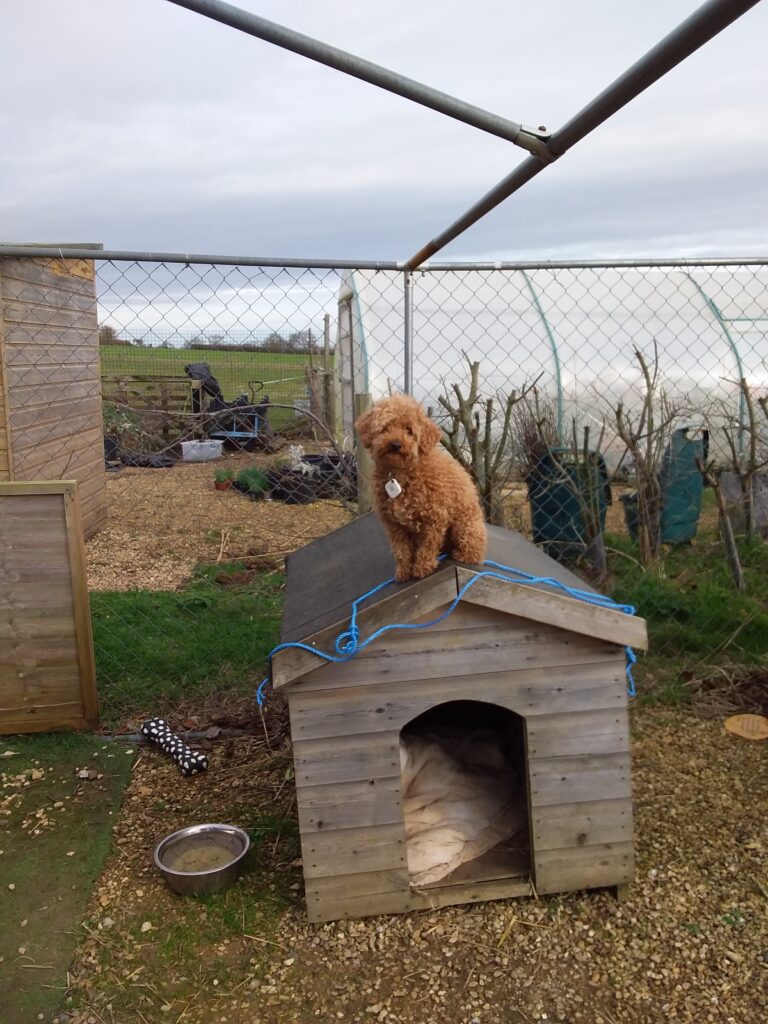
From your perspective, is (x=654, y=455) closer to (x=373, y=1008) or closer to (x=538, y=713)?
(x=538, y=713)

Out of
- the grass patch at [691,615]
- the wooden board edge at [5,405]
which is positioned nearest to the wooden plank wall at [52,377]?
the wooden board edge at [5,405]

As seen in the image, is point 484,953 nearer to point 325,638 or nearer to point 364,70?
point 325,638

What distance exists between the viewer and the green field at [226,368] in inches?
435

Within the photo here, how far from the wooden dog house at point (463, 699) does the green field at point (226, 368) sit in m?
7.09

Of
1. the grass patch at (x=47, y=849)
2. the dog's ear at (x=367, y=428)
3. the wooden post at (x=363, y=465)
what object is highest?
the dog's ear at (x=367, y=428)

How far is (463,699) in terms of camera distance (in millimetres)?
2541

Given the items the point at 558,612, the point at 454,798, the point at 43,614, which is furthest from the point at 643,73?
the point at 43,614

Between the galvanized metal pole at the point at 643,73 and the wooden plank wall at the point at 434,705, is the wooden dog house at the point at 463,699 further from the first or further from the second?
the galvanized metal pole at the point at 643,73

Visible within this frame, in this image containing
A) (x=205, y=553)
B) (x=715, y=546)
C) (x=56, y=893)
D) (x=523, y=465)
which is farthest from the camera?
(x=205, y=553)

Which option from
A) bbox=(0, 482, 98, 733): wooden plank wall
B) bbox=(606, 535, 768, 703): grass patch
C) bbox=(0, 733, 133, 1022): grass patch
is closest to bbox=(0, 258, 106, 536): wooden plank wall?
bbox=(0, 482, 98, 733): wooden plank wall

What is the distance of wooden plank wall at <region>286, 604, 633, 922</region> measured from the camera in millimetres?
2496

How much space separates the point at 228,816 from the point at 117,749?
820mm

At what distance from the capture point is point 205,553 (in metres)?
7.20

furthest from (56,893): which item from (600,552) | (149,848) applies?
(600,552)
